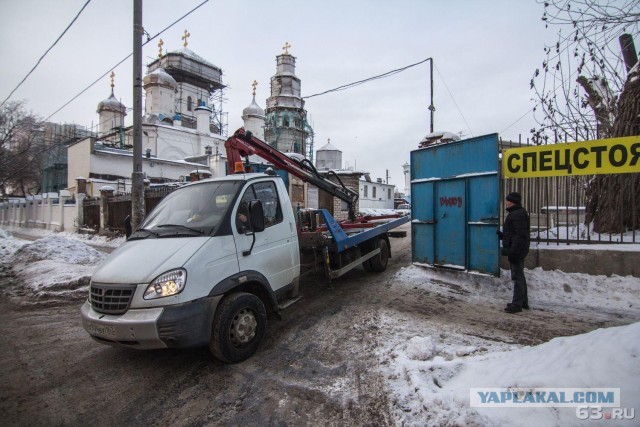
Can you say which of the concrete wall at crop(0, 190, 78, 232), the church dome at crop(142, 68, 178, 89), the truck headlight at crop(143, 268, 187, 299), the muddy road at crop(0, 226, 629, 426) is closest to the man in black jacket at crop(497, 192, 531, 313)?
the muddy road at crop(0, 226, 629, 426)

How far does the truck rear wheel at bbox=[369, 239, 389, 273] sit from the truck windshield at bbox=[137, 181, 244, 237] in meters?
4.75

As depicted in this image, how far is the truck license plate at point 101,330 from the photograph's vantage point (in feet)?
10.6

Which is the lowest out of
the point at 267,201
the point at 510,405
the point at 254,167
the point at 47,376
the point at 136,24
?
the point at 47,376

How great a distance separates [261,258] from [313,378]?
1534 mm

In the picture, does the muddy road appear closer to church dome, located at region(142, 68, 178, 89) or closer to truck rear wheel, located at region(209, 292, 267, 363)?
truck rear wheel, located at region(209, 292, 267, 363)

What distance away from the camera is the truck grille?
327 cm

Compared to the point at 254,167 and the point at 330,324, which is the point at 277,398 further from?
the point at 254,167

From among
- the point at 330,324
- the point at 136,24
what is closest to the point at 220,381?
the point at 330,324

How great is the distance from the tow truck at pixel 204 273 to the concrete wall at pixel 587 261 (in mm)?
4824

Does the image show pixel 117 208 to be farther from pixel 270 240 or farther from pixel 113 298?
pixel 113 298

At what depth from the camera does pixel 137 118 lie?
7.65m

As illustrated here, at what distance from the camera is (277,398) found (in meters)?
3.12

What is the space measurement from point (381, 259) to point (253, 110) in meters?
37.8

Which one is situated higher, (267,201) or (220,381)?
(267,201)
